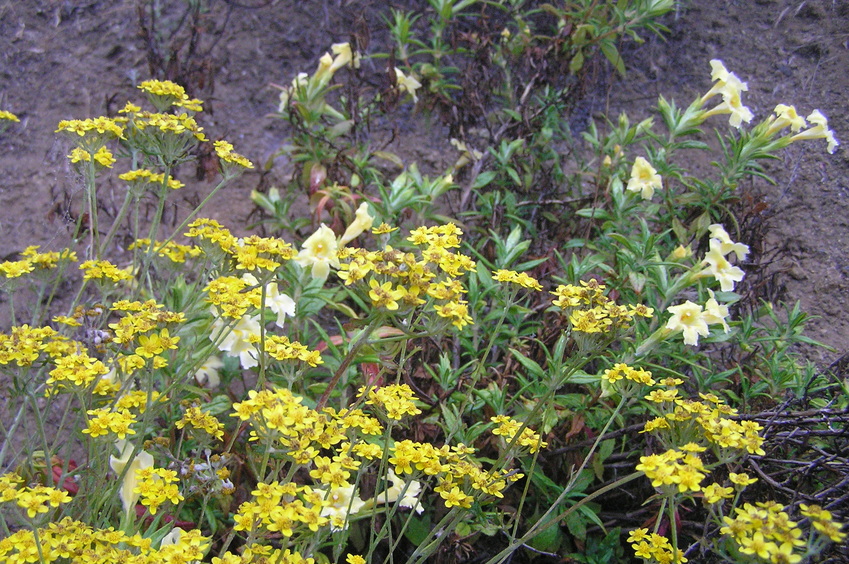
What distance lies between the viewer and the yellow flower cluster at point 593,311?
1784 millimetres

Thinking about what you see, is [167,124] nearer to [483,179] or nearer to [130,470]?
[130,470]

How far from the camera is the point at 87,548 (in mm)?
1701

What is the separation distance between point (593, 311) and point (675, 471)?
18.1 inches

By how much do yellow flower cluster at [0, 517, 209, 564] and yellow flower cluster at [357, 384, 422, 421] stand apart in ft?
1.78

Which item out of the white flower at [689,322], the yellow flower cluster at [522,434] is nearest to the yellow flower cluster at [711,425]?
the yellow flower cluster at [522,434]

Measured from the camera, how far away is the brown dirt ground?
3.69 meters

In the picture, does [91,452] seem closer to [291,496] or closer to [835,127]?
[291,496]

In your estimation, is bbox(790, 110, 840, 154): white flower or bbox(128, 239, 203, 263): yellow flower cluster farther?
bbox(790, 110, 840, 154): white flower

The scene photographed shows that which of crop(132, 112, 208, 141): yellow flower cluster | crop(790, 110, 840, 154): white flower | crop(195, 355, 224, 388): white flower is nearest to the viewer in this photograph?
crop(132, 112, 208, 141): yellow flower cluster

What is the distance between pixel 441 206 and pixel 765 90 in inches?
85.3

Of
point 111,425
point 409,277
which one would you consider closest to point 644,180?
point 409,277

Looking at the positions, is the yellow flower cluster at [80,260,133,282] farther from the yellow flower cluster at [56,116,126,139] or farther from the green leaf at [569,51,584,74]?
the green leaf at [569,51,584,74]

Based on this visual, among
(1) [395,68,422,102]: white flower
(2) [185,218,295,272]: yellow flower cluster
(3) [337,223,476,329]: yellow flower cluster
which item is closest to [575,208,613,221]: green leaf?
(1) [395,68,422,102]: white flower

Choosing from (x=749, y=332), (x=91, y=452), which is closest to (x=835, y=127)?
(x=749, y=332)
